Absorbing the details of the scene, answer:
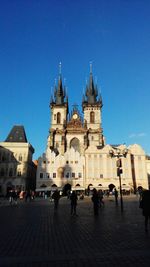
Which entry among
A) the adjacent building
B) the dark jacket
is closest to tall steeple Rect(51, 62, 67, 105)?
the adjacent building

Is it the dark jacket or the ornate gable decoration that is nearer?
the dark jacket

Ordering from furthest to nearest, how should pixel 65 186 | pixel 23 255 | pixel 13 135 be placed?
pixel 13 135 < pixel 65 186 < pixel 23 255

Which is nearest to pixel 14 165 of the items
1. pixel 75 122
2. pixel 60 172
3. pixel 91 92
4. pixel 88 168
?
pixel 60 172

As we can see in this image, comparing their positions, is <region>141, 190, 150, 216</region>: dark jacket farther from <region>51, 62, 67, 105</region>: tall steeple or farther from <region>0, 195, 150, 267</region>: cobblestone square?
<region>51, 62, 67, 105</region>: tall steeple

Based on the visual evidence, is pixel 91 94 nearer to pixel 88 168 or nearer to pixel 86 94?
pixel 86 94

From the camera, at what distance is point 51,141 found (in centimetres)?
6881

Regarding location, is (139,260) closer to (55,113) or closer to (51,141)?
(51,141)

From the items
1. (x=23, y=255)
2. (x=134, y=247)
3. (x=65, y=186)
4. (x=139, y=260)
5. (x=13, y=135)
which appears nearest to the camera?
(x=139, y=260)

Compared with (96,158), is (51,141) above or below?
above

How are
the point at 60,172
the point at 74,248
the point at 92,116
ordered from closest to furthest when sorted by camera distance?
the point at 74,248 < the point at 60,172 < the point at 92,116

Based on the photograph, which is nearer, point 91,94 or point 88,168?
point 88,168

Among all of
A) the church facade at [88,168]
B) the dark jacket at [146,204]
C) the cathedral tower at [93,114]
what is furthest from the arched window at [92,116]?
the dark jacket at [146,204]

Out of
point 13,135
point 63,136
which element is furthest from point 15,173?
point 63,136

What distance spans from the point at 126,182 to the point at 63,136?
80.1 feet
